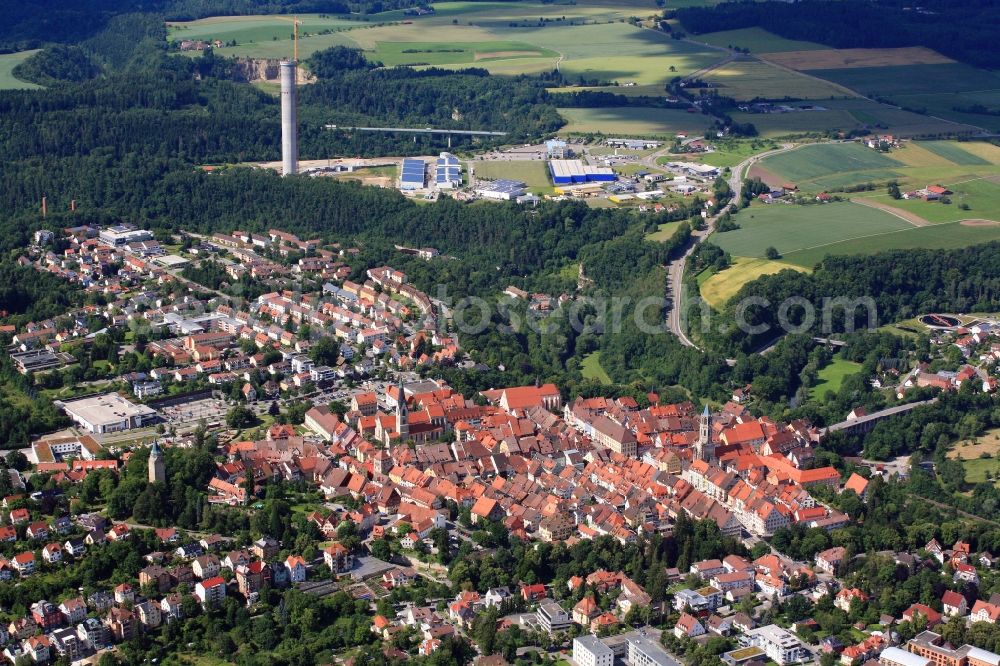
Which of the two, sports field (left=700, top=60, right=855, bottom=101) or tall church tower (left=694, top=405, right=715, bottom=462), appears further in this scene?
sports field (left=700, top=60, right=855, bottom=101)

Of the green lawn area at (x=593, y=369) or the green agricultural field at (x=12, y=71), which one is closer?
the green lawn area at (x=593, y=369)

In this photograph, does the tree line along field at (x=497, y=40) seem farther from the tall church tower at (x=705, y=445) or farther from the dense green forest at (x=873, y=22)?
the tall church tower at (x=705, y=445)

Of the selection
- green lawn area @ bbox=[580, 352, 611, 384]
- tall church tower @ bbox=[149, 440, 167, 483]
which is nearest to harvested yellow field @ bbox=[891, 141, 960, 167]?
green lawn area @ bbox=[580, 352, 611, 384]

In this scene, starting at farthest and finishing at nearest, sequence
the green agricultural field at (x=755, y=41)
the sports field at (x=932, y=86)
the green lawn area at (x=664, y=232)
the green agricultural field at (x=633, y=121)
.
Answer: the green agricultural field at (x=755, y=41)
the sports field at (x=932, y=86)
the green agricultural field at (x=633, y=121)
the green lawn area at (x=664, y=232)

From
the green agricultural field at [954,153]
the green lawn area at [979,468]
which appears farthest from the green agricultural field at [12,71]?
the green lawn area at [979,468]

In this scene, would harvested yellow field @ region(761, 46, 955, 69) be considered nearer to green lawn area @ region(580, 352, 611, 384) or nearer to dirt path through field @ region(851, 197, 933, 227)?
dirt path through field @ region(851, 197, 933, 227)

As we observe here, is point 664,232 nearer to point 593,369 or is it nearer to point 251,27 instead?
point 593,369

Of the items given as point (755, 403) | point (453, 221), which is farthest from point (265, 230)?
point (755, 403)
